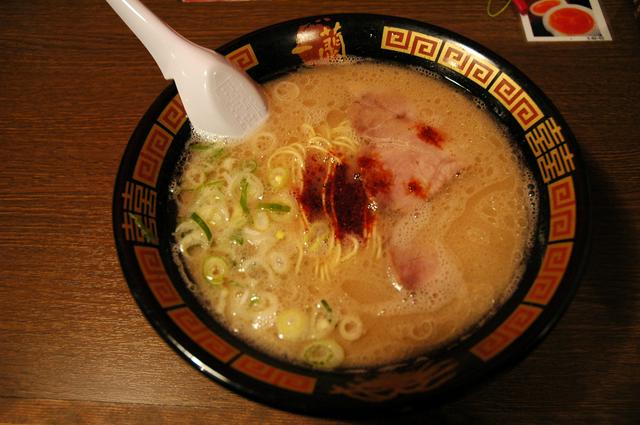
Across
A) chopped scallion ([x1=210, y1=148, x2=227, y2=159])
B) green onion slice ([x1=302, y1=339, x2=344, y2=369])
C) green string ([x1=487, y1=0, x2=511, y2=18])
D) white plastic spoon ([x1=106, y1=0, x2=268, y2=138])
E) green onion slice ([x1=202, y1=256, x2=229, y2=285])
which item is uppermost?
green string ([x1=487, y1=0, x2=511, y2=18])

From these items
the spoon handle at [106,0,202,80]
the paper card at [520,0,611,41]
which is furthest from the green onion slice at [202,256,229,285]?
the paper card at [520,0,611,41]

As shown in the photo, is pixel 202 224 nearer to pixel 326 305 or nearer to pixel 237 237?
pixel 237 237

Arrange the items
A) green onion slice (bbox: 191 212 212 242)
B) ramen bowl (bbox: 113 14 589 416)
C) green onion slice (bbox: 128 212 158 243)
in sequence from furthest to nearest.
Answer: green onion slice (bbox: 191 212 212 242) < green onion slice (bbox: 128 212 158 243) < ramen bowl (bbox: 113 14 589 416)

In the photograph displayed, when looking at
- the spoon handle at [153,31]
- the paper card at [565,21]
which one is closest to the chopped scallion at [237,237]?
the spoon handle at [153,31]

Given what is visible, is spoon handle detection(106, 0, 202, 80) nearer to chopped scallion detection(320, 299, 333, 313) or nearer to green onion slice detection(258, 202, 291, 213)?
green onion slice detection(258, 202, 291, 213)

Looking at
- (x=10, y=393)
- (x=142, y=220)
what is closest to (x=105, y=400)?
(x=10, y=393)

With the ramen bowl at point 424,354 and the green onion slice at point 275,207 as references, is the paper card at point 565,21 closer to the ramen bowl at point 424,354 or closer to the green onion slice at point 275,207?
the ramen bowl at point 424,354

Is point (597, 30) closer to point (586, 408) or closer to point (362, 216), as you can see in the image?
point (362, 216)

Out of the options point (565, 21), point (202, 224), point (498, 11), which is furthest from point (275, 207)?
point (565, 21)
